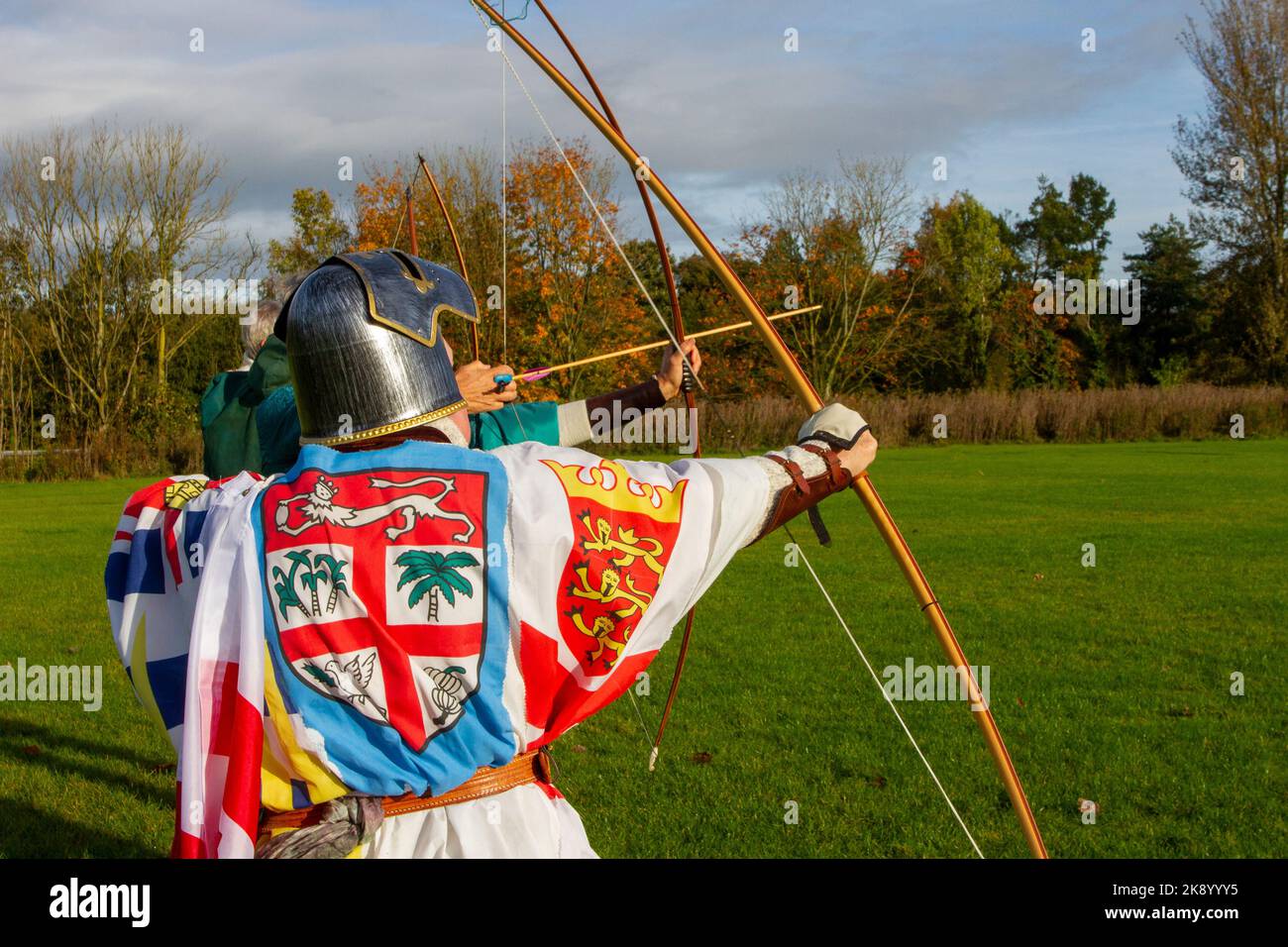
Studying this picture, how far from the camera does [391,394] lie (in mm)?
2189

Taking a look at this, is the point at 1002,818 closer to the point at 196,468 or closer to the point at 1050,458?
the point at 1050,458

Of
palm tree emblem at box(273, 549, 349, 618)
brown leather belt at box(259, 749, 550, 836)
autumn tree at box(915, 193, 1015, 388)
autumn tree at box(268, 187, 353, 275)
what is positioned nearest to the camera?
palm tree emblem at box(273, 549, 349, 618)

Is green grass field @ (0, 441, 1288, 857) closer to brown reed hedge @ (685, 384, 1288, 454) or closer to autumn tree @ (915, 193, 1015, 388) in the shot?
brown reed hedge @ (685, 384, 1288, 454)

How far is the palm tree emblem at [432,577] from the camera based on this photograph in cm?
199

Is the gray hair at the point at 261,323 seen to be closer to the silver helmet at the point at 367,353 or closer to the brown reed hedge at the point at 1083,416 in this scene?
the silver helmet at the point at 367,353

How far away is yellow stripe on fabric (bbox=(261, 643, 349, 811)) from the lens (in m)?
2.03

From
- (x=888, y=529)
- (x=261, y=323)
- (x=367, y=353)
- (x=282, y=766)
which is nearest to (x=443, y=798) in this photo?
(x=282, y=766)

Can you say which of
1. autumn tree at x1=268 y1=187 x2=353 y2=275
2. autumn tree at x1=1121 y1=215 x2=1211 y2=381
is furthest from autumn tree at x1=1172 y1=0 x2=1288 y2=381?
autumn tree at x1=268 y1=187 x2=353 y2=275

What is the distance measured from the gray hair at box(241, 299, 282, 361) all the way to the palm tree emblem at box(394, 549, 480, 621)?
6.46 feet

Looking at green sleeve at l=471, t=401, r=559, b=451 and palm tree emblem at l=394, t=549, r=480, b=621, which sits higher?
green sleeve at l=471, t=401, r=559, b=451

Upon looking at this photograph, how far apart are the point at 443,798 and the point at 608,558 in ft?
1.86

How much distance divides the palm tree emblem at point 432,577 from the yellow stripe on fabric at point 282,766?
0.30 metres
